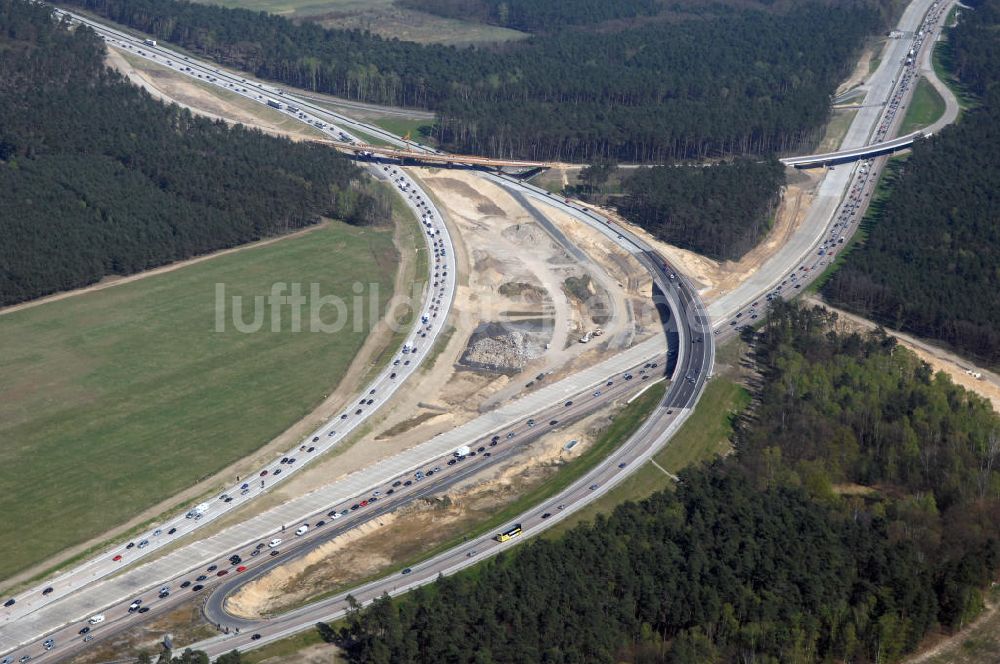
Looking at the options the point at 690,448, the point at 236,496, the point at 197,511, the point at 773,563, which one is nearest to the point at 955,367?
A: the point at 690,448

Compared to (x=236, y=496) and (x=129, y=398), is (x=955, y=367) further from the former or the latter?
(x=129, y=398)

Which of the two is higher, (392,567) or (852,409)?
(852,409)

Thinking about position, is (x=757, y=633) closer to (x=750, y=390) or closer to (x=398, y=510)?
(x=398, y=510)

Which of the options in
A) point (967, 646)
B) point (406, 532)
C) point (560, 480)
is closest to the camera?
point (967, 646)

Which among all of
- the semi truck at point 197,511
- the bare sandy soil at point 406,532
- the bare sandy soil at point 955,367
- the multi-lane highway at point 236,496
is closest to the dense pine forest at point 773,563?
the bare sandy soil at point 406,532

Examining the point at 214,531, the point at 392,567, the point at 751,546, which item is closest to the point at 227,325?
the point at 214,531

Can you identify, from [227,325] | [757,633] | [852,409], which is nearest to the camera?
[757,633]

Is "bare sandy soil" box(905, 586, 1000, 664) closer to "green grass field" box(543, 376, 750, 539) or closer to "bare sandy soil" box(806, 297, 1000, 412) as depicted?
"green grass field" box(543, 376, 750, 539)

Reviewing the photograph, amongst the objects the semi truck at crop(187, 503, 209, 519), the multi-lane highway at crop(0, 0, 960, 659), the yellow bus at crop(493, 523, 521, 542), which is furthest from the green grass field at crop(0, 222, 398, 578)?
the yellow bus at crop(493, 523, 521, 542)
